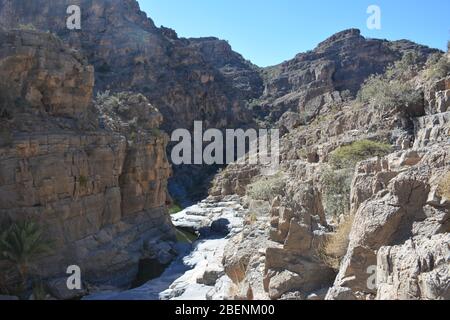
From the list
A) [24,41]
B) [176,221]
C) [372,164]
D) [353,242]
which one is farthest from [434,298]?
[176,221]

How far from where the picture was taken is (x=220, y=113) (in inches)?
2630

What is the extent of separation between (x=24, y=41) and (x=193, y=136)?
4423cm

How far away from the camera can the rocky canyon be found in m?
6.79

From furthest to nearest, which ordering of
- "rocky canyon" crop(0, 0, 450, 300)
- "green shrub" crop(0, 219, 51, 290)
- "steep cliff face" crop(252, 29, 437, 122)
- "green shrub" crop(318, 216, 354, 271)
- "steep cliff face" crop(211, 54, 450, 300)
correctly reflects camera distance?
"steep cliff face" crop(252, 29, 437, 122), "green shrub" crop(0, 219, 51, 290), "green shrub" crop(318, 216, 354, 271), "rocky canyon" crop(0, 0, 450, 300), "steep cliff face" crop(211, 54, 450, 300)

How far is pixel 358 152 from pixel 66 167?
14411 millimetres

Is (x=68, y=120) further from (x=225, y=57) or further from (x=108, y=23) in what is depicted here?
(x=225, y=57)

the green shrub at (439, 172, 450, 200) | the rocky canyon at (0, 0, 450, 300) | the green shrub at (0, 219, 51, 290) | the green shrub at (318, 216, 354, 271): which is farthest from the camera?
the green shrub at (0, 219, 51, 290)

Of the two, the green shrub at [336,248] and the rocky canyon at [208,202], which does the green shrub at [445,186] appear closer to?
the rocky canyon at [208,202]

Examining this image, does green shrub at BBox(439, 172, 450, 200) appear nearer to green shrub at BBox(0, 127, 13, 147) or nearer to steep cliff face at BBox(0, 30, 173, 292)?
steep cliff face at BBox(0, 30, 173, 292)

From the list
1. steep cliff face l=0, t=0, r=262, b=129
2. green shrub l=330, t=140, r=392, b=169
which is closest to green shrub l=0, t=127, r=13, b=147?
green shrub l=330, t=140, r=392, b=169

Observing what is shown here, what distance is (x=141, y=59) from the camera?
63.1 m

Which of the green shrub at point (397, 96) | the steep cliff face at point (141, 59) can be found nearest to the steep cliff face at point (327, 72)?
the steep cliff face at point (141, 59)

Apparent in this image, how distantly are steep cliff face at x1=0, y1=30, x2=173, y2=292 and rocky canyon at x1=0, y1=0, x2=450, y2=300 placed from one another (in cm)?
6

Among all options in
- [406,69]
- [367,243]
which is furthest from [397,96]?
[367,243]
